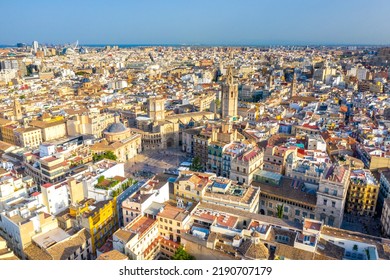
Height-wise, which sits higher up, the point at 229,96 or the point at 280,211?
the point at 229,96

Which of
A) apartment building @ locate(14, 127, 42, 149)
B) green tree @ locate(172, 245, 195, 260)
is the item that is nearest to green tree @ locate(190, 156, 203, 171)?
green tree @ locate(172, 245, 195, 260)

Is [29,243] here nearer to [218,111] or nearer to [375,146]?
[375,146]

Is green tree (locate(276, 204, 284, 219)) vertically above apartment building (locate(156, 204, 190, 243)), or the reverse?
apartment building (locate(156, 204, 190, 243))

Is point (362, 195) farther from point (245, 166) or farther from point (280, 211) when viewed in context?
point (245, 166)

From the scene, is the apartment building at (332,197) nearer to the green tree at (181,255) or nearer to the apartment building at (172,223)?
the apartment building at (172,223)

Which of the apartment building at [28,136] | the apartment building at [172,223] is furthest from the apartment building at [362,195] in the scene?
the apartment building at [28,136]

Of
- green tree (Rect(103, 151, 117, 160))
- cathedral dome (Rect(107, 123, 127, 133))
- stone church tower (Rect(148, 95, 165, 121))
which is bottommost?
green tree (Rect(103, 151, 117, 160))

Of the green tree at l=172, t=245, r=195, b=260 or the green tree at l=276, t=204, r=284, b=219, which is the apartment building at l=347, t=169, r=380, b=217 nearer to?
the green tree at l=276, t=204, r=284, b=219

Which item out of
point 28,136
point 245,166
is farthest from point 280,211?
point 28,136
